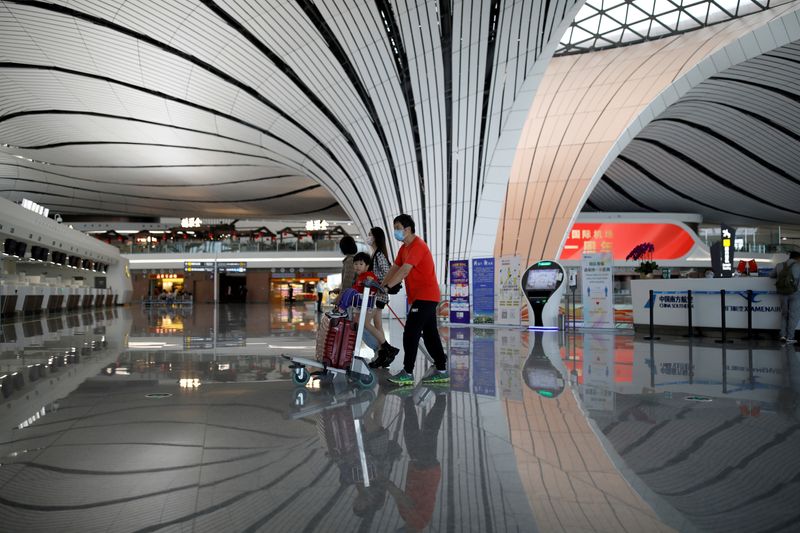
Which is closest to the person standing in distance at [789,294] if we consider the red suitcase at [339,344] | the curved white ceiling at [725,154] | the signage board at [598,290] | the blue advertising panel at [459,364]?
the signage board at [598,290]

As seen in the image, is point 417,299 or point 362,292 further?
point 362,292

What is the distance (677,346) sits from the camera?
385 inches

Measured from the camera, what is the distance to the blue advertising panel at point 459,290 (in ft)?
55.2

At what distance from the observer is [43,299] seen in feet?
74.7

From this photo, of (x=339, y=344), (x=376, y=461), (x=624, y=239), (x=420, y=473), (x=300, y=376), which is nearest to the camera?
(x=420, y=473)

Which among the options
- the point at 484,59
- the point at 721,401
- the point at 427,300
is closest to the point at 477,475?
the point at 721,401

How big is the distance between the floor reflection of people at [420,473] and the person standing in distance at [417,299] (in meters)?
1.43

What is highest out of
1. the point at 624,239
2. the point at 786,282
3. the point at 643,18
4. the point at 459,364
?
the point at 643,18

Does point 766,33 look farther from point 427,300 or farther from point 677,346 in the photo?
point 427,300

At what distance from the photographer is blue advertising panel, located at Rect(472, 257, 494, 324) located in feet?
53.9

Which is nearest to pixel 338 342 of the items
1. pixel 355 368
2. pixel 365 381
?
pixel 355 368

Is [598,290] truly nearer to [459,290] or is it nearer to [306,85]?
[459,290]

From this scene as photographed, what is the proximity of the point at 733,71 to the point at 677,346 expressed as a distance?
17056 mm

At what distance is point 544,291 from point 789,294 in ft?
18.0
